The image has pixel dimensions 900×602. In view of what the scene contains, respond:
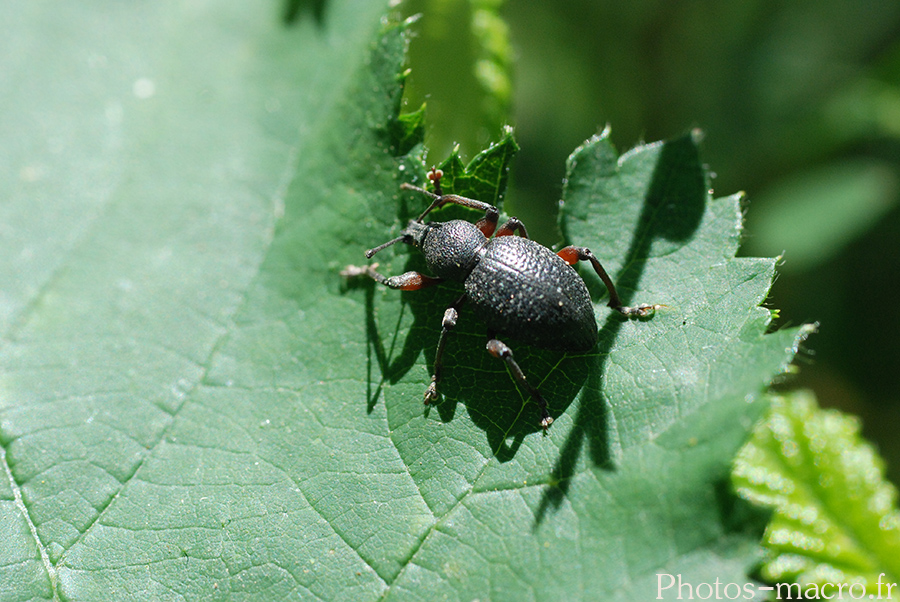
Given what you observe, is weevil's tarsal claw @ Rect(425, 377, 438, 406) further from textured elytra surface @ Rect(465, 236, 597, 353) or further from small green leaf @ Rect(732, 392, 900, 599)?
small green leaf @ Rect(732, 392, 900, 599)

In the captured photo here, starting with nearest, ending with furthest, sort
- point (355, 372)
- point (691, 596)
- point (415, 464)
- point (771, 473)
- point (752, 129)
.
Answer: point (691, 596) → point (415, 464) → point (355, 372) → point (771, 473) → point (752, 129)

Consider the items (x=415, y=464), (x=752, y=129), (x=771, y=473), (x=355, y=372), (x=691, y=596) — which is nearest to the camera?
(x=691, y=596)

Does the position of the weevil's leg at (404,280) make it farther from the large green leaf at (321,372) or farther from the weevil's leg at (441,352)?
the weevil's leg at (441,352)

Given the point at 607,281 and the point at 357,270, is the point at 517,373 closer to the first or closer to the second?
the point at 607,281

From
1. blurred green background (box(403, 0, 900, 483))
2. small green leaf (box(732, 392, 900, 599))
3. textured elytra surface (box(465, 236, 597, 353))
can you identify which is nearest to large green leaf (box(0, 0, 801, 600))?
textured elytra surface (box(465, 236, 597, 353))

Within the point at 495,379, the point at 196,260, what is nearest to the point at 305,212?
the point at 196,260

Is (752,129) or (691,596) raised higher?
(752,129)

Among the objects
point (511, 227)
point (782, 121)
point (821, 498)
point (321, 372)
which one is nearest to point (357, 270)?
point (321, 372)

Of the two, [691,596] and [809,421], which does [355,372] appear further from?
[809,421]
